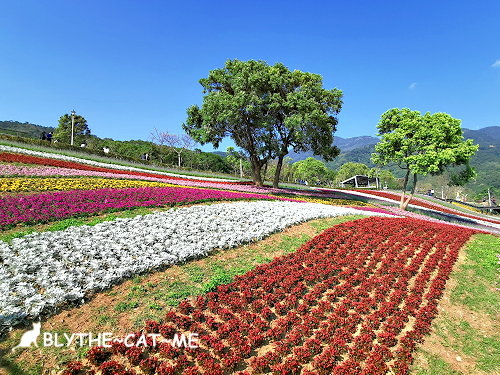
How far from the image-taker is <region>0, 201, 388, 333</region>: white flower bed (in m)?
6.06

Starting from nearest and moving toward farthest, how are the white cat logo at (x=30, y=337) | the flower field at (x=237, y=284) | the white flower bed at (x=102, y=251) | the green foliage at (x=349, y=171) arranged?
the white cat logo at (x=30, y=337)
the flower field at (x=237, y=284)
the white flower bed at (x=102, y=251)
the green foliage at (x=349, y=171)

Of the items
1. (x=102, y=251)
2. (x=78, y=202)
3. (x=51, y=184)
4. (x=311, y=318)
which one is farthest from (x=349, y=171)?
(x=102, y=251)

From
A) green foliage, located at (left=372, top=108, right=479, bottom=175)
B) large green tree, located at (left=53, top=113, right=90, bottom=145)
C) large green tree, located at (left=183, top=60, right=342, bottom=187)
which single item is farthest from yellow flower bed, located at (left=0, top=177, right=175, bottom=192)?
large green tree, located at (left=53, top=113, right=90, bottom=145)

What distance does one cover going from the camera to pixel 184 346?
210 inches

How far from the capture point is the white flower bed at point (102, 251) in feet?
19.9

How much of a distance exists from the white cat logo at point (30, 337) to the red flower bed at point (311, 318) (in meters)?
1.20

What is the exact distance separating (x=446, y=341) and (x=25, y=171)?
73.4 ft

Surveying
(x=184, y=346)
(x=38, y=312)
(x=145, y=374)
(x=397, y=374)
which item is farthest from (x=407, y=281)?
(x=38, y=312)

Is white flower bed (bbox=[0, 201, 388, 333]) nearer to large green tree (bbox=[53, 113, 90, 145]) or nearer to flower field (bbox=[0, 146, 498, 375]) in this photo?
flower field (bbox=[0, 146, 498, 375])

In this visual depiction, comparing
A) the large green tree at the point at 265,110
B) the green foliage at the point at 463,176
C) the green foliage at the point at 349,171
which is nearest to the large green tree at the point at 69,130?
the large green tree at the point at 265,110

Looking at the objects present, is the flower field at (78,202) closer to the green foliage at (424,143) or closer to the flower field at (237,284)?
the flower field at (237,284)

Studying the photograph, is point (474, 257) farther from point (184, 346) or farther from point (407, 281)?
point (184, 346)

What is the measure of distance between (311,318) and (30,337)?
5.41 metres

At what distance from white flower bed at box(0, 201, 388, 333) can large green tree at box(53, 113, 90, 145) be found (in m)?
62.9
